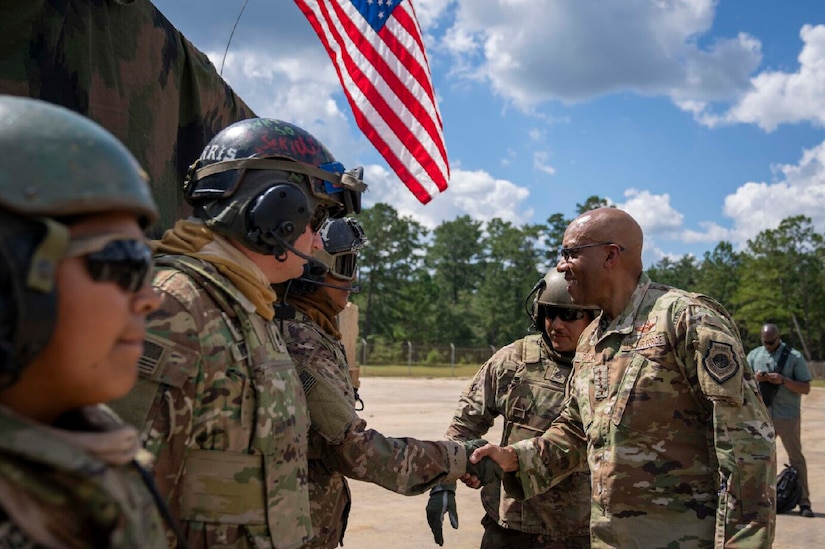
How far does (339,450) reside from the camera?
2.96m

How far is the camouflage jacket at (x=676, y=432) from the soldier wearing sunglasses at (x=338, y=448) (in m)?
0.62

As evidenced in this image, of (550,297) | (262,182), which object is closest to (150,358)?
(262,182)

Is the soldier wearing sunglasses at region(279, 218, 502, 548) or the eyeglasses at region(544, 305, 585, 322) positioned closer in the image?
the soldier wearing sunglasses at region(279, 218, 502, 548)

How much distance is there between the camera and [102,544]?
1.13m

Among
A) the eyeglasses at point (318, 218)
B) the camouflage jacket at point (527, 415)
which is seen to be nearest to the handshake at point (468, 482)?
the camouflage jacket at point (527, 415)

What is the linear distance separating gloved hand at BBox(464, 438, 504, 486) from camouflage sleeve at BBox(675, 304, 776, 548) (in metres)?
1.00

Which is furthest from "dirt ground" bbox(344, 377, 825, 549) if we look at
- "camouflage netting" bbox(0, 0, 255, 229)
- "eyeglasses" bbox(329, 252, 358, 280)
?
"camouflage netting" bbox(0, 0, 255, 229)

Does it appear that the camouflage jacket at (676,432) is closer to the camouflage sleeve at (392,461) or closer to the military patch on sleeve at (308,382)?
the camouflage sleeve at (392,461)

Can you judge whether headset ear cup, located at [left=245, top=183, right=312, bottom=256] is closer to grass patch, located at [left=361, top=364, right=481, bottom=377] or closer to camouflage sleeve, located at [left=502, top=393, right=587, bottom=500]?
camouflage sleeve, located at [left=502, top=393, right=587, bottom=500]

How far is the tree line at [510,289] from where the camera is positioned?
199 ft

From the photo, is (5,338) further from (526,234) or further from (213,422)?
(526,234)

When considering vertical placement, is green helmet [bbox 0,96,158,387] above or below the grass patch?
above

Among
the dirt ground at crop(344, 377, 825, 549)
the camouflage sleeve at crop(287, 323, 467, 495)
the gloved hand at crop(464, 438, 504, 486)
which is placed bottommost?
the dirt ground at crop(344, 377, 825, 549)

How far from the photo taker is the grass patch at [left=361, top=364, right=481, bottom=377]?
115 feet
